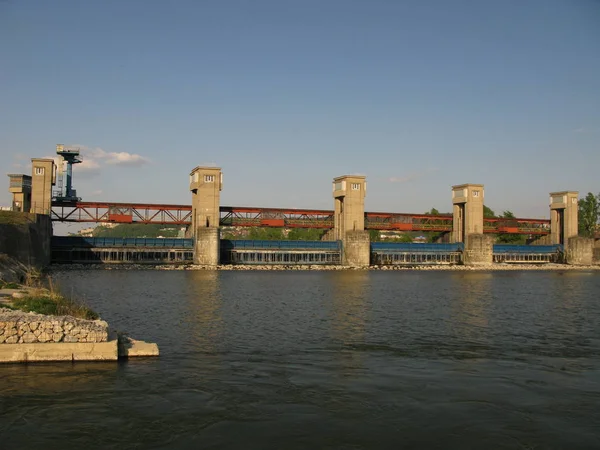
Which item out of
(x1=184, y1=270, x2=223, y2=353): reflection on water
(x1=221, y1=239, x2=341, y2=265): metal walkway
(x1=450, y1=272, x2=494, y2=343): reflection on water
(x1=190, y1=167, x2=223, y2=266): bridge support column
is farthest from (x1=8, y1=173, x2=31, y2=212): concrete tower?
(x1=450, y1=272, x2=494, y2=343): reflection on water

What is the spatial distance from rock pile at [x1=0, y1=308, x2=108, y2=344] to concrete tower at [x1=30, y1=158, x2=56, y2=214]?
69.2 meters

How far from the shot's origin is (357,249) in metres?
92.9

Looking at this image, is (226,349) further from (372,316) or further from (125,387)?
(372,316)

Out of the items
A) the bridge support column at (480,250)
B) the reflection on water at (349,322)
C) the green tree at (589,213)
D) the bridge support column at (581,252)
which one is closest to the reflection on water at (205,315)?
the reflection on water at (349,322)

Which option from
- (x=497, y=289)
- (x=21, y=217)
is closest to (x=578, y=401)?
(x=497, y=289)

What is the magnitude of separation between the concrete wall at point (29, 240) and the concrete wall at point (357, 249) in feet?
151

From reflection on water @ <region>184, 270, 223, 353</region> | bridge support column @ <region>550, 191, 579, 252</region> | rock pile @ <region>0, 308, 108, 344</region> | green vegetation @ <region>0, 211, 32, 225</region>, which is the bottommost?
reflection on water @ <region>184, 270, 223, 353</region>

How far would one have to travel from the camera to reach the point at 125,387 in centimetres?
1577

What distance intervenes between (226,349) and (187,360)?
244cm

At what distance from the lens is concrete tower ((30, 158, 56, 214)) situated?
8100 centimetres

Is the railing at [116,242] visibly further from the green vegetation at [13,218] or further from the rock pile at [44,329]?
the rock pile at [44,329]

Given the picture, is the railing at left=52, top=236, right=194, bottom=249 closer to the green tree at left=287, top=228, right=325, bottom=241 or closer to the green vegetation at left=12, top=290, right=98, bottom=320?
the green vegetation at left=12, top=290, right=98, bottom=320

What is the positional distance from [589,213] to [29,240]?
133890mm

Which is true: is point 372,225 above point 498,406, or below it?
above
